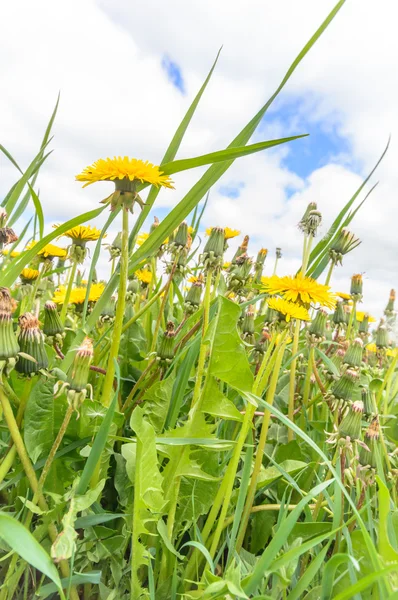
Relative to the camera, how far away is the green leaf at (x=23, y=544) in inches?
27.3

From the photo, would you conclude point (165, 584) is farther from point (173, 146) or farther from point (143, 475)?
point (173, 146)

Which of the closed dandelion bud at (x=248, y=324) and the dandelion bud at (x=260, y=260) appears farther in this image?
the dandelion bud at (x=260, y=260)

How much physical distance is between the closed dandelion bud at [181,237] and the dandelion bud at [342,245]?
0.65 m

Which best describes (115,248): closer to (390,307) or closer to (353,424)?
(353,424)

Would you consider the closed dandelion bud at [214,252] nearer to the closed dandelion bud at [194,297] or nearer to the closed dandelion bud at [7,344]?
the closed dandelion bud at [194,297]

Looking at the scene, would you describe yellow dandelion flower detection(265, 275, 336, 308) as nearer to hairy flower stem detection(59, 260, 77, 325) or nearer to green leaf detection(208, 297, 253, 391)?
green leaf detection(208, 297, 253, 391)

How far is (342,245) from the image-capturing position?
2023 millimetres

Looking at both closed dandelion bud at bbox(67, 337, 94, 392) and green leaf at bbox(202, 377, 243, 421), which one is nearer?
closed dandelion bud at bbox(67, 337, 94, 392)

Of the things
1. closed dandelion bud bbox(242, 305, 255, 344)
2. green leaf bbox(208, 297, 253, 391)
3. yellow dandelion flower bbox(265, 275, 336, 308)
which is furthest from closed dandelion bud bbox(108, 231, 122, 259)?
green leaf bbox(208, 297, 253, 391)

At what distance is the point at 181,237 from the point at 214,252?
0.28 metres

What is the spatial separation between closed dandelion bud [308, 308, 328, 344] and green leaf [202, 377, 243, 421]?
821 mm

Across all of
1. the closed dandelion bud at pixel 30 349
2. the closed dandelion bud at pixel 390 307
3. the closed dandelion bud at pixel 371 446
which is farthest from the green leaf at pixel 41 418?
the closed dandelion bud at pixel 390 307

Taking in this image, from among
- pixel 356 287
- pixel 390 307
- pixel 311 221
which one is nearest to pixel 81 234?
pixel 311 221

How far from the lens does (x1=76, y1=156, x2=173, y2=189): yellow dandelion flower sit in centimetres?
105
